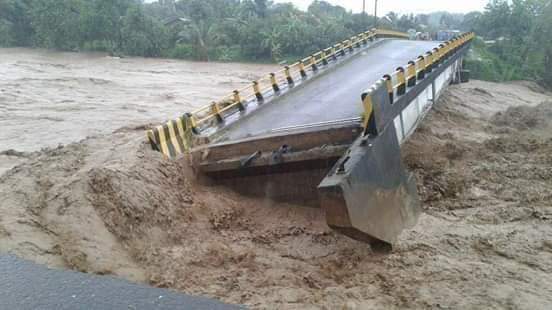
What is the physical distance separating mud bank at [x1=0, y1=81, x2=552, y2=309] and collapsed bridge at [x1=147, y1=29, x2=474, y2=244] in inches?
10.8

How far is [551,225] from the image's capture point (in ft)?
18.6

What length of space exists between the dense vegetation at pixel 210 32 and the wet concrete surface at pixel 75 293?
2419 cm

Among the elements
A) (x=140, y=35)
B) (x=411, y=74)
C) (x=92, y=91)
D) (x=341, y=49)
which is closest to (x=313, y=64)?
(x=341, y=49)

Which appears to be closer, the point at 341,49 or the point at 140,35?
the point at 341,49

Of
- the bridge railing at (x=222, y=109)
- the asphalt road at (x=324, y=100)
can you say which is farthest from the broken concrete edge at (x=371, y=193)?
the bridge railing at (x=222, y=109)

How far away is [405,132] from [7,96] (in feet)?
41.9

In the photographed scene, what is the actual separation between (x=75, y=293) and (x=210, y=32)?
87.8ft

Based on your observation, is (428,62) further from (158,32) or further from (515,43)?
(158,32)

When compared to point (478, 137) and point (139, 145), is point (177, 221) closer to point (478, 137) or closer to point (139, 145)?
point (139, 145)

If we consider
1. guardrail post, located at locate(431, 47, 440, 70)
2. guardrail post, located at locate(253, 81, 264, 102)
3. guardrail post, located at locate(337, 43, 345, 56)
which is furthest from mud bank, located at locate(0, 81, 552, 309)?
guardrail post, located at locate(337, 43, 345, 56)

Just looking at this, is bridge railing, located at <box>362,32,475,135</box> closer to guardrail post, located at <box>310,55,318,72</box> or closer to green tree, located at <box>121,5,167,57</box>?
guardrail post, located at <box>310,55,318,72</box>

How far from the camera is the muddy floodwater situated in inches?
449

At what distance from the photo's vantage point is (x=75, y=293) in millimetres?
3982

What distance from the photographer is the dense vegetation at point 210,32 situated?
26.2 metres
